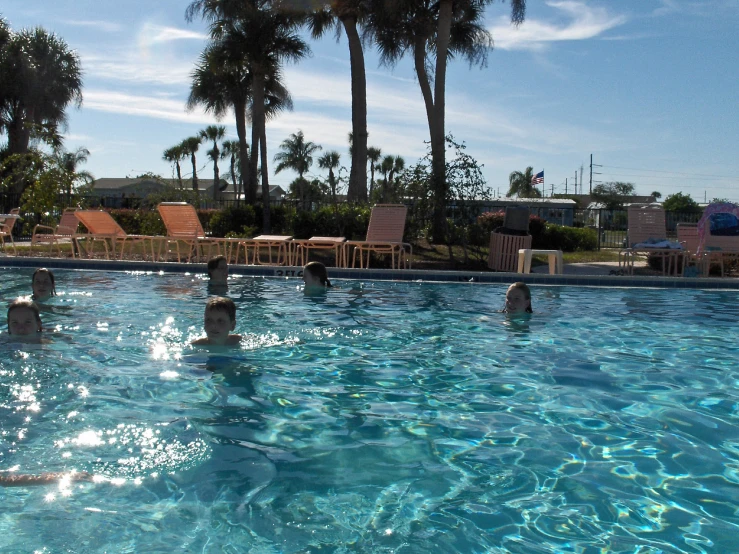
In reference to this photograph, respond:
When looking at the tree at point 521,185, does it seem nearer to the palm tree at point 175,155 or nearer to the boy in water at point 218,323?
the palm tree at point 175,155

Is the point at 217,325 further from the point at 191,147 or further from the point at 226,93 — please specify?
the point at 191,147

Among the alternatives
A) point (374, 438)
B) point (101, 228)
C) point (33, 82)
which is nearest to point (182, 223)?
point (101, 228)

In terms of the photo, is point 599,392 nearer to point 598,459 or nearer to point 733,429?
point 733,429

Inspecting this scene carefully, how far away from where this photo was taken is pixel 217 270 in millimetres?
9438

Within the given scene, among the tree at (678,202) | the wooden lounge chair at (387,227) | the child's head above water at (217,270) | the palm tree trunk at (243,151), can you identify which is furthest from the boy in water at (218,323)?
the tree at (678,202)

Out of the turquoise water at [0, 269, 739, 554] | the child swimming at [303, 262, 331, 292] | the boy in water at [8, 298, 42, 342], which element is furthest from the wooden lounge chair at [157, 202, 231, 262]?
the boy in water at [8, 298, 42, 342]

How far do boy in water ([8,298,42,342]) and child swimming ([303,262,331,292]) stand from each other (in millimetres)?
3839

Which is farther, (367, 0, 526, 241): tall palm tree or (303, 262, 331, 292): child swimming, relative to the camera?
(367, 0, 526, 241): tall palm tree

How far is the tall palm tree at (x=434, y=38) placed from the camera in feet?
52.7

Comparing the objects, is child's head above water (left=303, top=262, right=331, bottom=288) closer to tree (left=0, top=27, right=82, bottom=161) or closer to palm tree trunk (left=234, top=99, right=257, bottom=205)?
palm tree trunk (left=234, top=99, right=257, bottom=205)

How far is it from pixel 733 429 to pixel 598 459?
3.39ft

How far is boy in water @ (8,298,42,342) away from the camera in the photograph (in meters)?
5.46

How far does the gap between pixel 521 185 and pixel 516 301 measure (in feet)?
258

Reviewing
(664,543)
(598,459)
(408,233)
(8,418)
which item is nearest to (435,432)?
(598,459)
